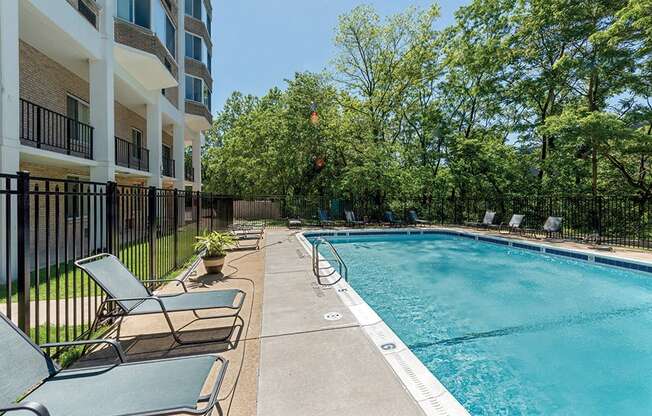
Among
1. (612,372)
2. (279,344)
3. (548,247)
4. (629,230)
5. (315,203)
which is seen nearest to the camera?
(279,344)

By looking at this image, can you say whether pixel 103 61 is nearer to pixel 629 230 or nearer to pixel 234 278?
pixel 234 278

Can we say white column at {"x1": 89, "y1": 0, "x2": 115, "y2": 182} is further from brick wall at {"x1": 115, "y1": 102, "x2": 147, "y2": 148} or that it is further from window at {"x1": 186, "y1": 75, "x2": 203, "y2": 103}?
window at {"x1": 186, "y1": 75, "x2": 203, "y2": 103}

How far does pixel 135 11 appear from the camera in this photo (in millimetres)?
11430

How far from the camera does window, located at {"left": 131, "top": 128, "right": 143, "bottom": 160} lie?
14.3 metres

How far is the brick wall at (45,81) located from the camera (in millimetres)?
8883

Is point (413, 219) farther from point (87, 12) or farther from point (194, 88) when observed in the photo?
point (87, 12)

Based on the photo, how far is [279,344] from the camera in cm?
334

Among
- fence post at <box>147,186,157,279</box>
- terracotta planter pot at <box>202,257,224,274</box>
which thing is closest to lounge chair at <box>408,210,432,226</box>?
terracotta planter pot at <box>202,257,224,274</box>

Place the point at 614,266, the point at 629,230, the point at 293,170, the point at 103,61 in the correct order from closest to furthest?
the point at 614,266
the point at 103,61
the point at 629,230
the point at 293,170

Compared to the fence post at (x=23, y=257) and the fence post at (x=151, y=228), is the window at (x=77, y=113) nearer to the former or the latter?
the fence post at (x=151, y=228)

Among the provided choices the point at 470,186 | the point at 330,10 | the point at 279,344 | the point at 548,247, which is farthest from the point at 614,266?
the point at 330,10

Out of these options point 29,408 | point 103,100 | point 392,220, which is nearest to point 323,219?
point 392,220

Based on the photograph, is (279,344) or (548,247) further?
(548,247)

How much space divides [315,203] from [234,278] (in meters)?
13.0
